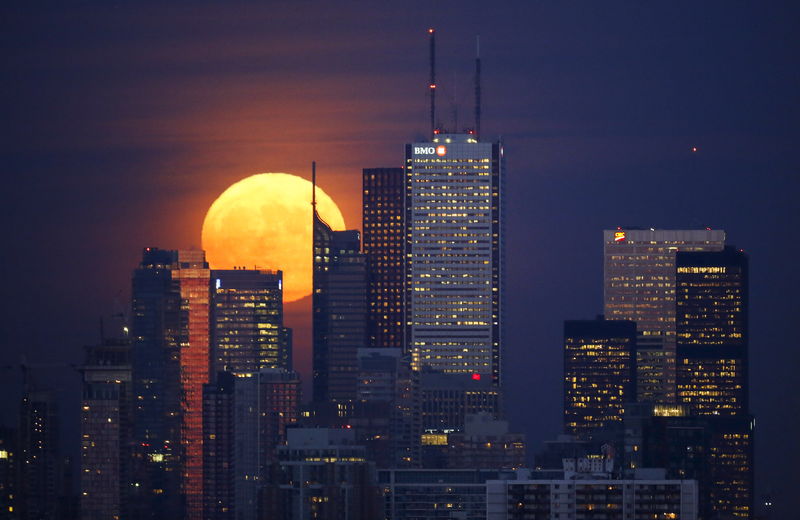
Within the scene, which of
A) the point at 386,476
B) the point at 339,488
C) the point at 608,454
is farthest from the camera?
the point at 386,476

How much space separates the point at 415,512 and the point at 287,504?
10.4 meters

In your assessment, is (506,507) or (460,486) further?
(460,486)

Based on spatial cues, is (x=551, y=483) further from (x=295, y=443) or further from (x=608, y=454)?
(x=295, y=443)

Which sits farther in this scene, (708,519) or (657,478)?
(708,519)

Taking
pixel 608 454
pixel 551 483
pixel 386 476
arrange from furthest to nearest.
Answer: pixel 386 476 → pixel 608 454 → pixel 551 483

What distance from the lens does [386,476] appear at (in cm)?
19375

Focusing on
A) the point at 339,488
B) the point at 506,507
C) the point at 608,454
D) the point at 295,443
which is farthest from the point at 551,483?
the point at 295,443

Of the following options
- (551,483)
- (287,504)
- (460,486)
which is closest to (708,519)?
(460,486)

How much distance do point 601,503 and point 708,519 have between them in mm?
44507

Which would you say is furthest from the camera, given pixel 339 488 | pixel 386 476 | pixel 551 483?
pixel 386 476

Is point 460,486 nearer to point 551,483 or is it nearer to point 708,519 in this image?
point 708,519

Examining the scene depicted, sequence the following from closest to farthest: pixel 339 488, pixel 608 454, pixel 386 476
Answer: pixel 608 454
pixel 339 488
pixel 386 476

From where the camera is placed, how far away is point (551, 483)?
474 feet

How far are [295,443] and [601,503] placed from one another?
57684mm
